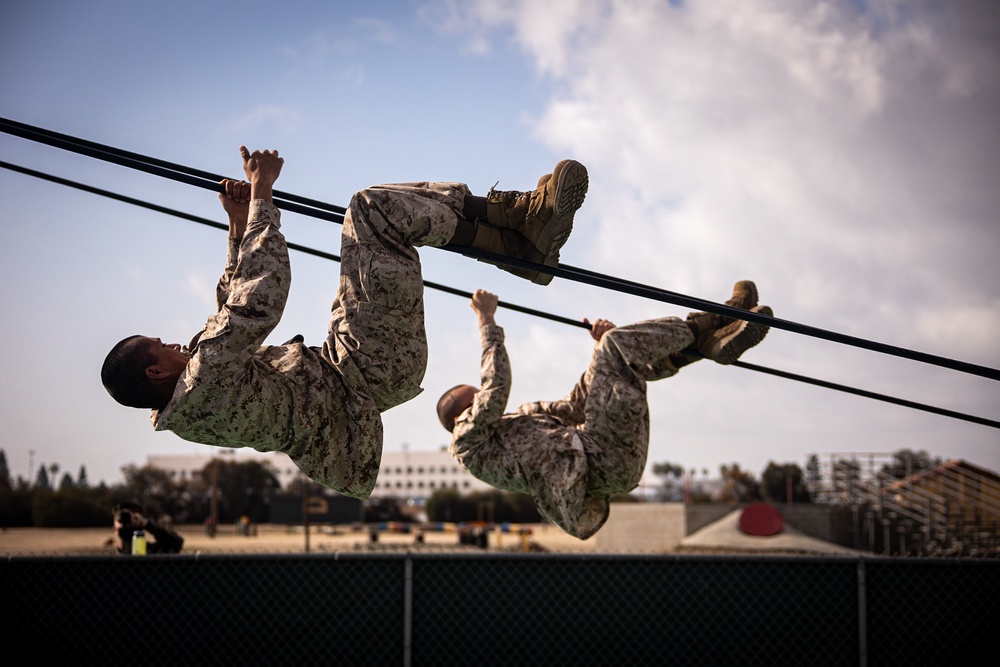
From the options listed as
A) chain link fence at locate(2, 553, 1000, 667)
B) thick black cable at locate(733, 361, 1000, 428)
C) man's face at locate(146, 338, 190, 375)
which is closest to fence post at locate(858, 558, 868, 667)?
chain link fence at locate(2, 553, 1000, 667)

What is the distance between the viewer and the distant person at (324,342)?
142 inches

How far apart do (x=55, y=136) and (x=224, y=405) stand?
168 centimetres

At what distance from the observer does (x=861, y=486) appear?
88.1 feet

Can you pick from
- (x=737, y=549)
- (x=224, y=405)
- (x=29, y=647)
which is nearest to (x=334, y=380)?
(x=224, y=405)

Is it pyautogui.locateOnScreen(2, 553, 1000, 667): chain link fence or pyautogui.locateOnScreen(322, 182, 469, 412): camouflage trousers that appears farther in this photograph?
pyautogui.locateOnScreen(2, 553, 1000, 667): chain link fence

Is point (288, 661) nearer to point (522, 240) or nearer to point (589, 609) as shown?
point (589, 609)

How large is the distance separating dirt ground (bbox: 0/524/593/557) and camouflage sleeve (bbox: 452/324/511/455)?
78.2 ft

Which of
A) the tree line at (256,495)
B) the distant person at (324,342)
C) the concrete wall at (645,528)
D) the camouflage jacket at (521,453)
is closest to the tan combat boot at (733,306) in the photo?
the camouflage jacket at (521,453)

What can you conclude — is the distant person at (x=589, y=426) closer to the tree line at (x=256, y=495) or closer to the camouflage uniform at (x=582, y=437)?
the camouflage uniform at (x=582, y=437)

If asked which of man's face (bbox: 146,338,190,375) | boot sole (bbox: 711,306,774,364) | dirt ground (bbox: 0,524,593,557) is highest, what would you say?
boot sole (bbox: 711,306,774,364)

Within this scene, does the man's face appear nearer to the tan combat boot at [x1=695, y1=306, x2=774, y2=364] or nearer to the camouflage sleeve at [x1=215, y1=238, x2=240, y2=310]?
the camouflage sleeve at [x1=215, y1=238, x2=240, y2=310]

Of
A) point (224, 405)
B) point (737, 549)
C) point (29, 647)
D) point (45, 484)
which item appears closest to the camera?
point (224, 405)

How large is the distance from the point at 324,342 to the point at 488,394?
130 cm

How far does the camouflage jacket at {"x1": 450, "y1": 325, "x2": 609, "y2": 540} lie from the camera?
518 cm
